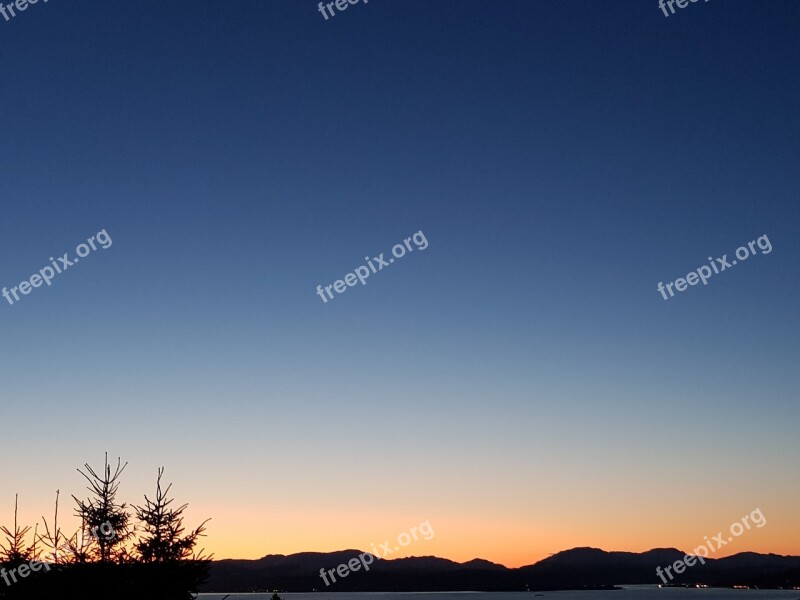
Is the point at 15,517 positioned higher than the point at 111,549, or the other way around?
the point at 15,517

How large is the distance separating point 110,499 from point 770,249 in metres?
27.3

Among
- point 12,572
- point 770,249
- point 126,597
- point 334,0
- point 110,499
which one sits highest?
point 334,0

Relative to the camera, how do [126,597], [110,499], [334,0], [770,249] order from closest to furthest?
[126,597]
[110,499]
[334,0]
[770,249]

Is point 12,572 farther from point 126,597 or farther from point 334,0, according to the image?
point 334,0

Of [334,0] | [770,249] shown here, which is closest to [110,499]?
[334,0]

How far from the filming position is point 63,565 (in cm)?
2194

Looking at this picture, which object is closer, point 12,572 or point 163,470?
point 12,572

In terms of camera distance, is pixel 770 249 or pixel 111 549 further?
pixel 770 249

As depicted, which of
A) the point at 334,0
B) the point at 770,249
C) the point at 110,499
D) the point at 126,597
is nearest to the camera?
the point at 126,597

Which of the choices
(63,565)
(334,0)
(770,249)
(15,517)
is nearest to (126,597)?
(63,565)

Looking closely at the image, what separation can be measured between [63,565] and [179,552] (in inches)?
150

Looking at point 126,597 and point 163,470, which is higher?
point 163,470

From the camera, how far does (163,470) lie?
24609mm

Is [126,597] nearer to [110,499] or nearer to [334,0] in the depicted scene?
[110,499]
